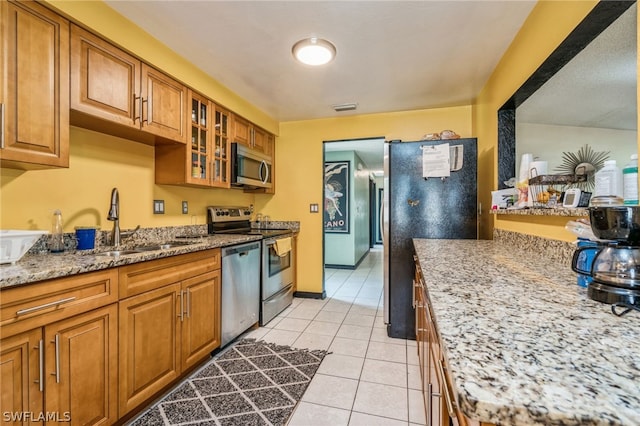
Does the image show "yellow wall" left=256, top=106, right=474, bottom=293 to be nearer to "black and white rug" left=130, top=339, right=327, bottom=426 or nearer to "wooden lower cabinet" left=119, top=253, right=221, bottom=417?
"black and white rug" left=130, top=339, right=327, bottom=426

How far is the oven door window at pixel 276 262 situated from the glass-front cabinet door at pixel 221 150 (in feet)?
2.76

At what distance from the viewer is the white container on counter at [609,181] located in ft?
Result: 3.35

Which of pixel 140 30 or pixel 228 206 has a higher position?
pixel 140 30

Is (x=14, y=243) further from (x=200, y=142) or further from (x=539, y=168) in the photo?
(x=539, y=168)

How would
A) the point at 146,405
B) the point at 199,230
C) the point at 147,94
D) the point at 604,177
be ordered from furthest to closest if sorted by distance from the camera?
the point at 199,230 → the point at 147,94 → the point at 146,405 → the point at 604,177

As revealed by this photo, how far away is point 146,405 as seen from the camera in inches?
63.7

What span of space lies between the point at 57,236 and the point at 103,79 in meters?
0.95

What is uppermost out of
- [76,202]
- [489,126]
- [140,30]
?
[140,30]

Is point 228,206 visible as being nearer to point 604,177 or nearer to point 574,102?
point 604,177

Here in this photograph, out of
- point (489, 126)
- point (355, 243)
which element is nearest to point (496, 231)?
point (489, 126)

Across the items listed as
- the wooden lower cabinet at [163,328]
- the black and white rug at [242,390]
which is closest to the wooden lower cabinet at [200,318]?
the wooden lower cabinet at [163,328]

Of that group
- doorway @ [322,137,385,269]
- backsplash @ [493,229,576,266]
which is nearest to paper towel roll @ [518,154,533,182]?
backsplash @ [493,229,576,266]

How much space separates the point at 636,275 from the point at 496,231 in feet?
5.52

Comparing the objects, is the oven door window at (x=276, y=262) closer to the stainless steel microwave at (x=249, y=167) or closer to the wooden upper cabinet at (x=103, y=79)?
the stainless steel microwave at (x=249, y=167)
